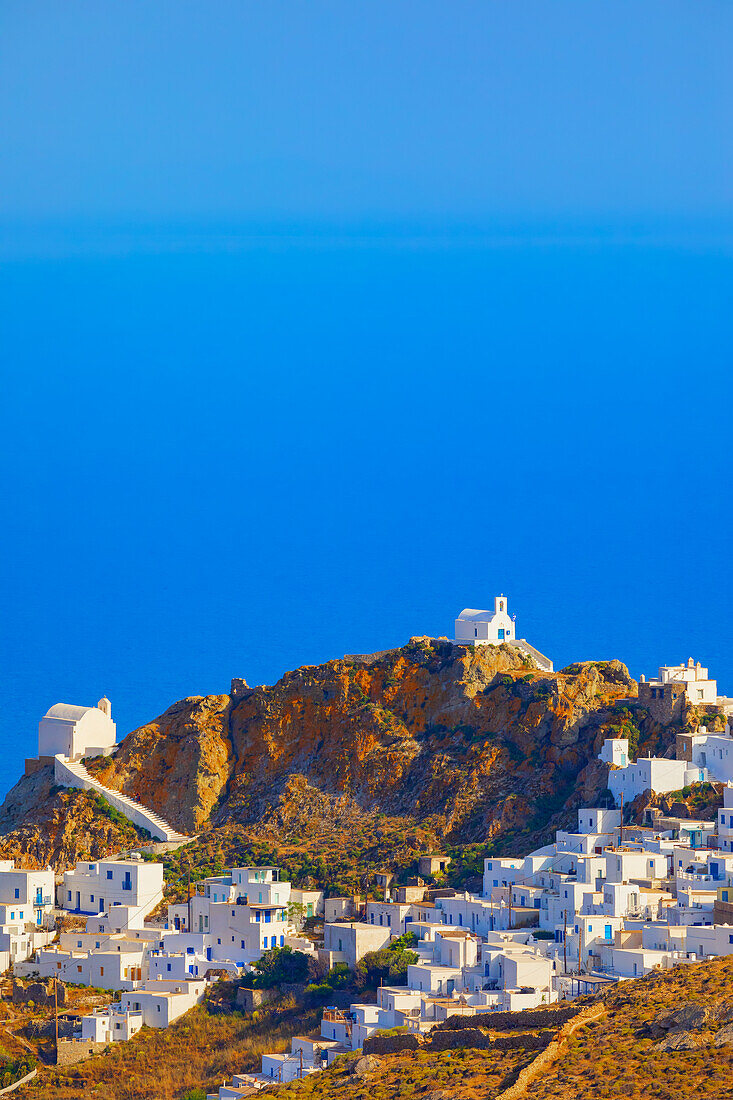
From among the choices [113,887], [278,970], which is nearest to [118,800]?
[113,887]

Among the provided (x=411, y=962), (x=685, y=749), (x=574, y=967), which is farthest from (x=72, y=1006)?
(x=685, y=749)

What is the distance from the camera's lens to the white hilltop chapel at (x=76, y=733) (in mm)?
82938

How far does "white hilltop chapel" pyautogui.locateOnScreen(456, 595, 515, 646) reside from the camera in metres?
81.1

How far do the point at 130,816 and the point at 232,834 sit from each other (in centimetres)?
374

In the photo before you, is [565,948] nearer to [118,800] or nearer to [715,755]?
[715,755]

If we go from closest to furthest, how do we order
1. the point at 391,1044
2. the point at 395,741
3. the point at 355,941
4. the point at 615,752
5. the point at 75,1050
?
the point at 391,1044, the point at 75,1050, the point at 355,941, the point at 615,752, the point at 395,741

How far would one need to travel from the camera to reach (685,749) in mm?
72188

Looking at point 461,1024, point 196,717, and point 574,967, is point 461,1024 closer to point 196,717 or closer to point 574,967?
point 574,967

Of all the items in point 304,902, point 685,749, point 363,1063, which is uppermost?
point 685,749

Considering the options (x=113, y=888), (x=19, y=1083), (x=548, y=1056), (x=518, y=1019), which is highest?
(x=113, y=888)

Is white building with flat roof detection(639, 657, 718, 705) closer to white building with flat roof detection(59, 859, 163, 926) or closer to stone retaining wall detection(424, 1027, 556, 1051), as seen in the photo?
white building with flat roof detection(59, 859, 163, 926)

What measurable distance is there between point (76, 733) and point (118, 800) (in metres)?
4.09

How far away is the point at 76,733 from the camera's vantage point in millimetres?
82938

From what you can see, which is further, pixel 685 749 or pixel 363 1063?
pixel 685 749
